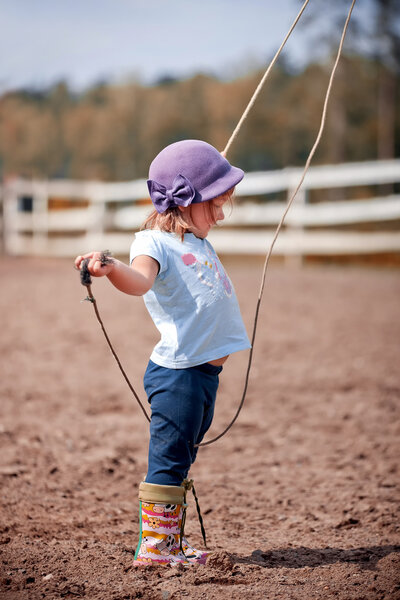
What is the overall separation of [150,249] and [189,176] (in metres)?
0.29

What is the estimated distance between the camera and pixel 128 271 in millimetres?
1968

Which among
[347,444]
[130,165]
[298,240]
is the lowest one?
[347,444]

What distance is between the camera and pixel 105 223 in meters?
13.8

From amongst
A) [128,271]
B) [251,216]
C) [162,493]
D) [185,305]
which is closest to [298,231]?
[251,216]

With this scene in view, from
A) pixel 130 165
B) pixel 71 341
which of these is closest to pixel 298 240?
pixel 71 341

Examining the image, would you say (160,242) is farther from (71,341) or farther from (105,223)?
(105,223)

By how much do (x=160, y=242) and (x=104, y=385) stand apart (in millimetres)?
3149

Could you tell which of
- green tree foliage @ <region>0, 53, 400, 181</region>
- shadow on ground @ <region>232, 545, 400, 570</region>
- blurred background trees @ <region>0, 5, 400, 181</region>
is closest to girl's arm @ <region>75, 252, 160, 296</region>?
shadow on ground @ <region>232, 545, 400, 570</region>

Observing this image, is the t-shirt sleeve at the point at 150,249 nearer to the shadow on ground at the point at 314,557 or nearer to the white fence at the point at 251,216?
the shadow on ground at the point at 314,557

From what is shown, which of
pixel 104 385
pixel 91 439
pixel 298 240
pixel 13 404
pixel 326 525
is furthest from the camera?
pixel 298 240

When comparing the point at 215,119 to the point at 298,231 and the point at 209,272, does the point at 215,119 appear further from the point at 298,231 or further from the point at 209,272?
the point at 209,272

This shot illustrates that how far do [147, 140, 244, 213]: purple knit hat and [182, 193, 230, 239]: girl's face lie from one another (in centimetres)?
6

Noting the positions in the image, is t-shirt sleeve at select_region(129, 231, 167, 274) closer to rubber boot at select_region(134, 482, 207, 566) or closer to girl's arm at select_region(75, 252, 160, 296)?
girl's arm at select_region(75, 252, 160, 296)

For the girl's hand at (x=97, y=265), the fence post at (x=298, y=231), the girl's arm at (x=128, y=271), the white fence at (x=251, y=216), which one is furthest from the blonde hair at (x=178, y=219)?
the fence post at (x=298, y=231)
